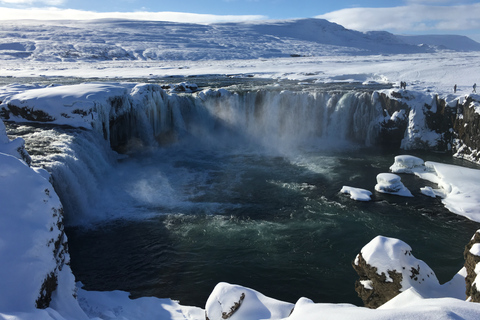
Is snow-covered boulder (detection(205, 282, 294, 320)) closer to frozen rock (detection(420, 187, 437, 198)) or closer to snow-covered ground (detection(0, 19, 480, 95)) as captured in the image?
frozen rock (detection(420, 187, 437, 198))

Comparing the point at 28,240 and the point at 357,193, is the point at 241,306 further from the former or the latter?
the point at 357,193

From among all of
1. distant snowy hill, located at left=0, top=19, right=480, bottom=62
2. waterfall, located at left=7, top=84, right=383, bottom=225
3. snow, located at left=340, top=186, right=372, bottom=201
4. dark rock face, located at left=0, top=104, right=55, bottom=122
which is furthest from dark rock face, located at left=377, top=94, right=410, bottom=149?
distant snowy hill, located at left=0, top=19, right=480, bottom=62

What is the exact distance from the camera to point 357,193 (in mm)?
15539

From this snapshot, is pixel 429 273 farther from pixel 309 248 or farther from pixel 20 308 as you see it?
pixel 20 308

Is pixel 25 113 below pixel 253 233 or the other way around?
the other way around

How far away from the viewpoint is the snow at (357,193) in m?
15.3

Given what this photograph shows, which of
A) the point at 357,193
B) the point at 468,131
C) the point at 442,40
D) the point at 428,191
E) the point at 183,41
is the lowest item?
the point at 357,193

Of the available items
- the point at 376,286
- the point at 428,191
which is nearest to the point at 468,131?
the point at 428,191

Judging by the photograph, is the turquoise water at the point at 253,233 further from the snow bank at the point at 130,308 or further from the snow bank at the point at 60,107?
the snow bank at the point at 60,107

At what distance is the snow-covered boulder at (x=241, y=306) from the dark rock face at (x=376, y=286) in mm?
1881

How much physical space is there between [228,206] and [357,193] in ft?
17.7

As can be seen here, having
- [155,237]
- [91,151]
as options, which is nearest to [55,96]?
[91,151]

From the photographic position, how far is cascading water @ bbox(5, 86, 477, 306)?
35.0 ft

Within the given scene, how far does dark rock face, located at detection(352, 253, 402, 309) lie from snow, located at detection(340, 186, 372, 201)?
7.97m
